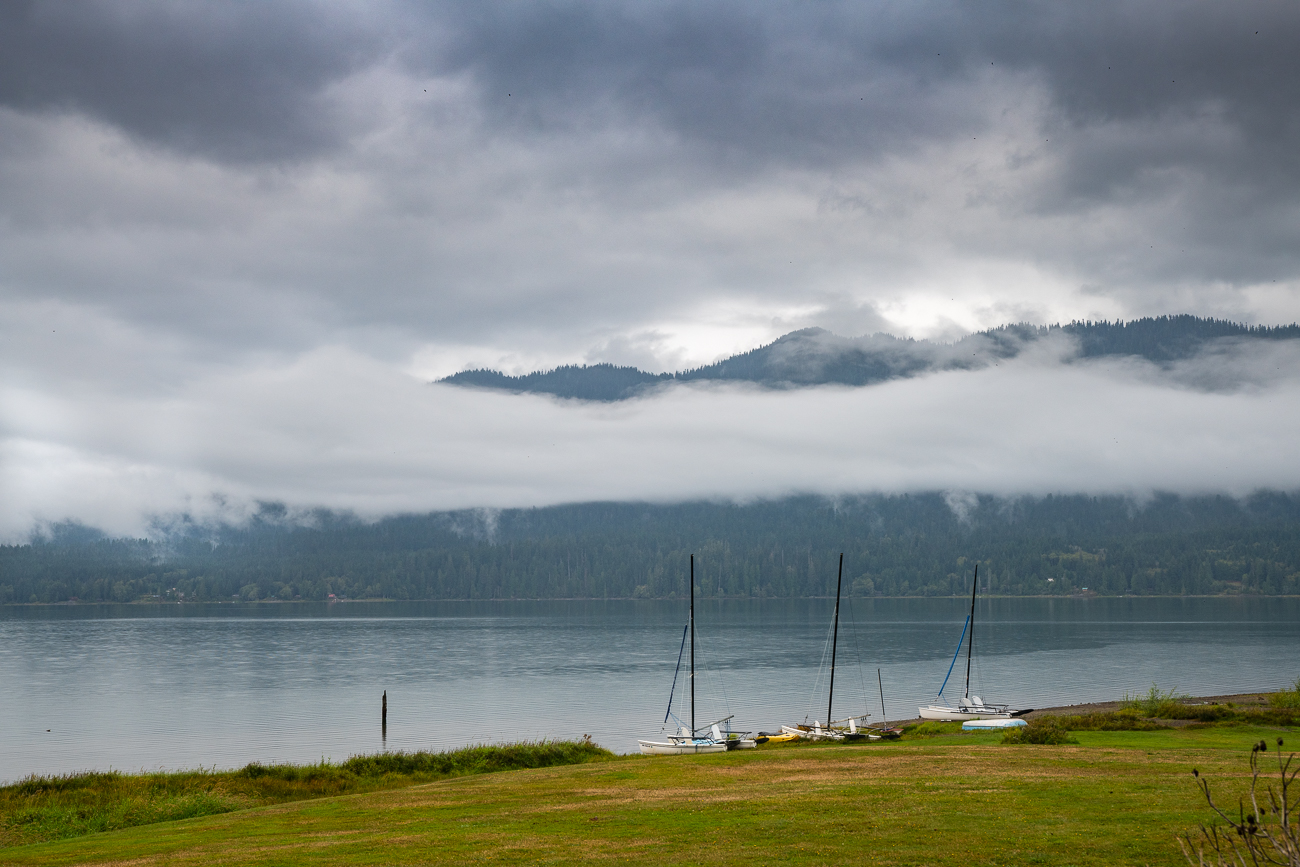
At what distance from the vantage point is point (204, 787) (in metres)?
43.1

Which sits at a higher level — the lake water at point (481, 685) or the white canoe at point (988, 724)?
the white canoe at point (988, 724)

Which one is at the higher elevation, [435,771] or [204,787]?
[204,787]

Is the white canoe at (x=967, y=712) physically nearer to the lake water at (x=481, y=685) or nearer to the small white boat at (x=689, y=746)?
the lake water at (x=481, y=685)

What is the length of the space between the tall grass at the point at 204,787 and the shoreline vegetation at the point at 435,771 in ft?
0.15

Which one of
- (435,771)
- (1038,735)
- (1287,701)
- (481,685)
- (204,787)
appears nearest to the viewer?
(204,787)

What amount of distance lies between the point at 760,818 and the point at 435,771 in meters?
27.8

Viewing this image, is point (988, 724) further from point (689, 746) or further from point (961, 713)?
point (961, 713)

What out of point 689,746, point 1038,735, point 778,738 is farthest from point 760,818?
point 778,738

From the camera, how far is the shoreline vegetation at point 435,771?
116 feet

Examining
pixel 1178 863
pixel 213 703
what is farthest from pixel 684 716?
pixel 1178 863

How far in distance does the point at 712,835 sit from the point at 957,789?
349 inches

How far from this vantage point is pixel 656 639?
632 feet

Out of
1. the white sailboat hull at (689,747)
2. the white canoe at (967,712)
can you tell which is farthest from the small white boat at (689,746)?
the white canoe at (967,712)

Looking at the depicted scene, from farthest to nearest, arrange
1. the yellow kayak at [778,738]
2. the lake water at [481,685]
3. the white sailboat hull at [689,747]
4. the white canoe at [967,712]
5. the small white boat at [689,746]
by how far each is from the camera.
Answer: the lake water at [481,685], the white canoe at [967,712], the yellow kayak at [778,738], the small white boat at [689,746], the white sailboat hull at [689,747]
